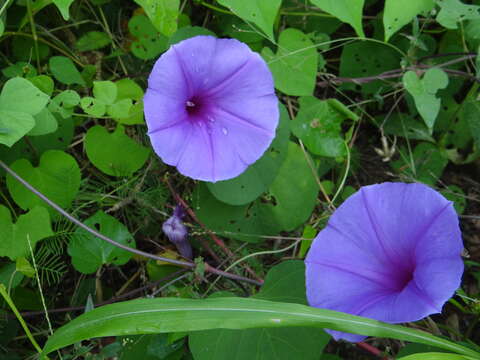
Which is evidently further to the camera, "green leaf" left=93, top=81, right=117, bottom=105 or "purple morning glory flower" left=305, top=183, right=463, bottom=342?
"green leaf" left=93, top=81, right=117, bottom=105

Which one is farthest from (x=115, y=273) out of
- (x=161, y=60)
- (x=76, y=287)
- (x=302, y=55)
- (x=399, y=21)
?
(x=399, y=21)

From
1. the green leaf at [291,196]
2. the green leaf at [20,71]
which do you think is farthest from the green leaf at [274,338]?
the green leaf at [20,71]

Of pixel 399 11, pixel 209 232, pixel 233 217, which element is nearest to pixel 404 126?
pixel 399 11

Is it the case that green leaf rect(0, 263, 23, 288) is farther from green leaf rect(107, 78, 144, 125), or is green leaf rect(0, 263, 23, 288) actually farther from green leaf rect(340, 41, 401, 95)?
green leaf rect(340, 41, 401, 95)

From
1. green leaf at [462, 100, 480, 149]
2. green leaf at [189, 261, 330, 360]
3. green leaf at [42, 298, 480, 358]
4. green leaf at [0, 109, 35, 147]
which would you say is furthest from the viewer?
green leaf at [462, 100, 480, 149]

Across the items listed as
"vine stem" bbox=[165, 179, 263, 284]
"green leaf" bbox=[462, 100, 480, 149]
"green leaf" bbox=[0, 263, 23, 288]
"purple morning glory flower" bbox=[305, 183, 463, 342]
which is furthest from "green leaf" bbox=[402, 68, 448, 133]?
"green leaf" bbox=[0, 263, 23, 288]
